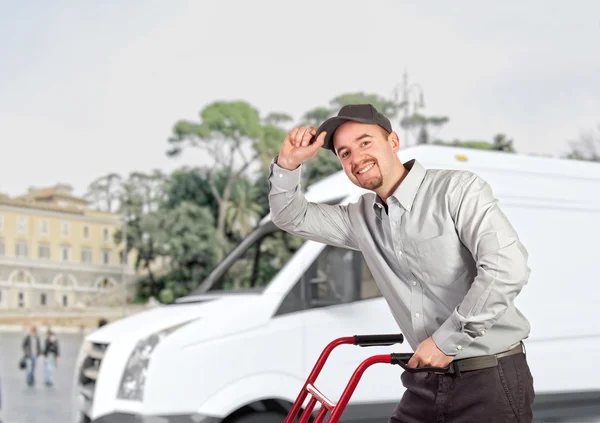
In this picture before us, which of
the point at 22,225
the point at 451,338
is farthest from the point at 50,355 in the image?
the point at 451,338

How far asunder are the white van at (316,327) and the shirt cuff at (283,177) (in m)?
1.52

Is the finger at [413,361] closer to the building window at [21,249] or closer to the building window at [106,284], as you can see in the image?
the building window at [21,249]

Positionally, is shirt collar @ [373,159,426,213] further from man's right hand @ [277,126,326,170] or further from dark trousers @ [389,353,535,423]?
dark trousers @ [389,353,535,423]

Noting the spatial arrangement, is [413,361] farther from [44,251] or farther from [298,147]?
[44,251]

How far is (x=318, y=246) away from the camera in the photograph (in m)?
3.88

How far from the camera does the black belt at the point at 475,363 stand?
6.46 ft

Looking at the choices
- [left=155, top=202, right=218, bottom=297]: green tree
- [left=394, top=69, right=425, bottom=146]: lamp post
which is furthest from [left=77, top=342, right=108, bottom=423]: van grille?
[left=394, top=69, right=425, bottom=146]: lamp post

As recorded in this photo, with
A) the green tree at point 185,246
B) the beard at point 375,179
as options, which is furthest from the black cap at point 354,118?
the green tree at point 185,246

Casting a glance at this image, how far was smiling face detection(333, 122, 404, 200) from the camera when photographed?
2.08 metres

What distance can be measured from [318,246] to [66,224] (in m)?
10.7

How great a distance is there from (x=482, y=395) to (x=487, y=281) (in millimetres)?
316

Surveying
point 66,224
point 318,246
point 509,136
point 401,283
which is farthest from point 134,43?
point 401,283

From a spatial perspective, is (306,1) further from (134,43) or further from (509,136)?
(509,136)

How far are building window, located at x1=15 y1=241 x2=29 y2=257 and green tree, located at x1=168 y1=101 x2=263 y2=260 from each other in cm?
347
